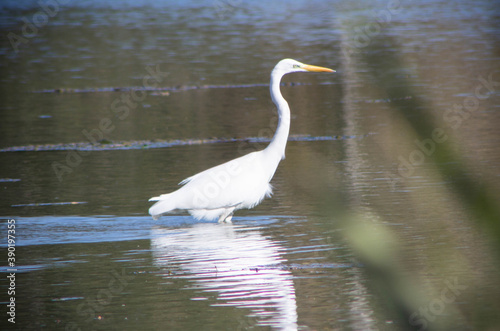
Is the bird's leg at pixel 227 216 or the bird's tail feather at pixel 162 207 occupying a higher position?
the bird's tail feather at pixel 162 207

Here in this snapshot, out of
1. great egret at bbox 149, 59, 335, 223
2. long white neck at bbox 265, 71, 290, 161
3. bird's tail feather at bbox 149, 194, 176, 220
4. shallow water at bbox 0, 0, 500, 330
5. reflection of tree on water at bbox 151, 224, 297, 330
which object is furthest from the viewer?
long white neck at bbox 265, 71, 290, 161

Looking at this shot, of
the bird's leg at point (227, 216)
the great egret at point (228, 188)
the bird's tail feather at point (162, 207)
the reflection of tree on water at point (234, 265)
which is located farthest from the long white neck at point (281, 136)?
the bird's tail feather at point (162, 207)

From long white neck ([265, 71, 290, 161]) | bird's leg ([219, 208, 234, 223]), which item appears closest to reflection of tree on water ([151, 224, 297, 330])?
bird's leg ([219, 208, 234, 223])

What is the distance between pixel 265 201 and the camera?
29.2 ft

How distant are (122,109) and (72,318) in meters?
10.6

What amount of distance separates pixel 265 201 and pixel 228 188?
4.03ft

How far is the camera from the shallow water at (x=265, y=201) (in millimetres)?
3337

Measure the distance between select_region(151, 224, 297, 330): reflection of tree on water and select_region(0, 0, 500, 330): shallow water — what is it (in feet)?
0.06

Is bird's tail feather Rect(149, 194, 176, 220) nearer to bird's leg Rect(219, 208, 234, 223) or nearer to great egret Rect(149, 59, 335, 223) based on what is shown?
great egret Rect(149, 59, 335, 223)

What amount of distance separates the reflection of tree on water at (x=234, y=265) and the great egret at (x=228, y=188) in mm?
209

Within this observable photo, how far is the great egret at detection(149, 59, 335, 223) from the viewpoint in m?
7.73

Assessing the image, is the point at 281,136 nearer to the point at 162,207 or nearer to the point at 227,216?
the point at 227,216

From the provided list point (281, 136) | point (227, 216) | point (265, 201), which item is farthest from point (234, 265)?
point (265, 201)

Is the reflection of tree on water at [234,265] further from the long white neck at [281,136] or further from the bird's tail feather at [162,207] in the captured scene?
the long white neck at [281,136]
